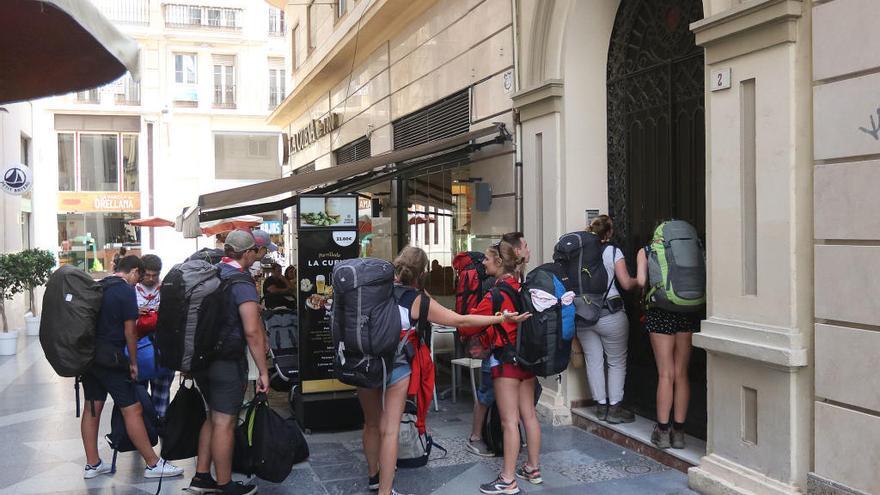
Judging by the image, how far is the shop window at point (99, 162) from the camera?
108ft

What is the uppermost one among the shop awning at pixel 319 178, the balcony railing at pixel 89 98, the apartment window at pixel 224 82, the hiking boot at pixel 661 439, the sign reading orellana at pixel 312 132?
the apartment window at pixel 224 82

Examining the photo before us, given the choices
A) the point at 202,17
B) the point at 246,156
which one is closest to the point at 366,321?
the point at 246,156

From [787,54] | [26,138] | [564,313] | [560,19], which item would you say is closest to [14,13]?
[564,313]

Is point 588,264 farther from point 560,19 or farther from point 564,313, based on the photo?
point 560,19

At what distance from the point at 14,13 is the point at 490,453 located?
4.52m

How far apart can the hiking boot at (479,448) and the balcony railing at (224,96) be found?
1171 inches

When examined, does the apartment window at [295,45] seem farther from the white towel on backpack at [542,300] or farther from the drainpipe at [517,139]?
the white towel on backpack at [542,300]

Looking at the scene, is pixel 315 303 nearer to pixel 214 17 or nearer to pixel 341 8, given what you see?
pixel 341 8

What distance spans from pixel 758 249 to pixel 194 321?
140 inches

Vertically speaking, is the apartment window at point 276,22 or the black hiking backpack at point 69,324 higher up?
the apartment window at point 276,22

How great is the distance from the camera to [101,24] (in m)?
3.00

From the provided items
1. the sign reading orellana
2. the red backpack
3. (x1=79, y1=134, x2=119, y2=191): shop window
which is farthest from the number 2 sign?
(x1=79, y1=134, x2=119, y2=191): shop window

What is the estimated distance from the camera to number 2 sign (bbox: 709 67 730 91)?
4.95m

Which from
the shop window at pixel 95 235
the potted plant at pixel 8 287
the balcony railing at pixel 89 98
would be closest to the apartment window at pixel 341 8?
the potted plant at pixel 8 287
